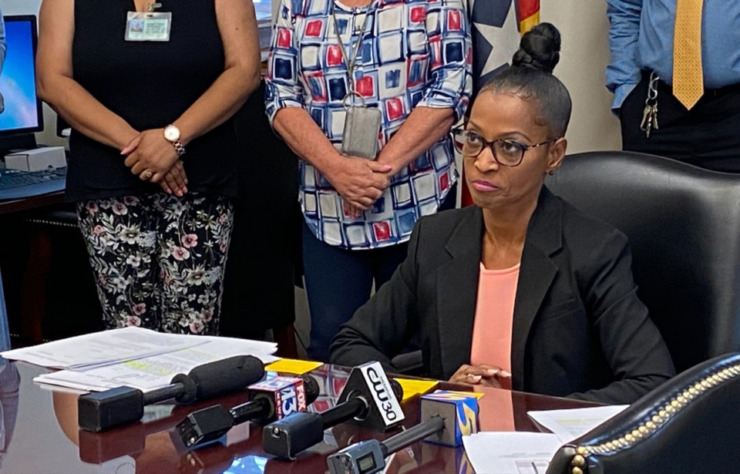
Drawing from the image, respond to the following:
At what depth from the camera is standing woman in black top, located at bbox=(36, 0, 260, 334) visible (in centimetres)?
268

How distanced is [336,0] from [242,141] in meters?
1.08

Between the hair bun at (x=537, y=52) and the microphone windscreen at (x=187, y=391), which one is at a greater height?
the hair bun at (x=537, y=52)

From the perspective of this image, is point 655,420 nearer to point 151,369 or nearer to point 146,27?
point 151,369

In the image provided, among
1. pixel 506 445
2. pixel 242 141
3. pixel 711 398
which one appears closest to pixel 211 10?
pixel 242 141

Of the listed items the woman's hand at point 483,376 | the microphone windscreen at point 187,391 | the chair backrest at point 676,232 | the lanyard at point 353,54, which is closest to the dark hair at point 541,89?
the chair backrest at point 676,232

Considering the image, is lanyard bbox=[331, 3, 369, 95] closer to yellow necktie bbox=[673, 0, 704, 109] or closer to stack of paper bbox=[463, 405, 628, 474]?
yellow necktie bbox=[673, 0, 704, 109]

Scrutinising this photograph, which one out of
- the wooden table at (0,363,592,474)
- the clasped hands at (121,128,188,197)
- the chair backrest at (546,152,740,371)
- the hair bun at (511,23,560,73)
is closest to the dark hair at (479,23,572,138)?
the hair bun at (511,23,560,73)

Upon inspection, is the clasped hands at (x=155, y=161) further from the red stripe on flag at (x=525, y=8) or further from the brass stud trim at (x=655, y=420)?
the brass stud trim at (x=655, y=420)

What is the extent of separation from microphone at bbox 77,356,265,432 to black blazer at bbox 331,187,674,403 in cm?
33

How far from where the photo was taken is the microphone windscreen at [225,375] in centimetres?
160

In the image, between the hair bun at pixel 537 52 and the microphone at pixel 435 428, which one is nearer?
the microphone at pixel 435 428

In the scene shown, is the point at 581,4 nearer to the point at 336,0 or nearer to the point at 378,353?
the point at 336,0

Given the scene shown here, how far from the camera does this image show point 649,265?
197cm

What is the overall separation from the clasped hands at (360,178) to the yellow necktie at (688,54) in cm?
81
